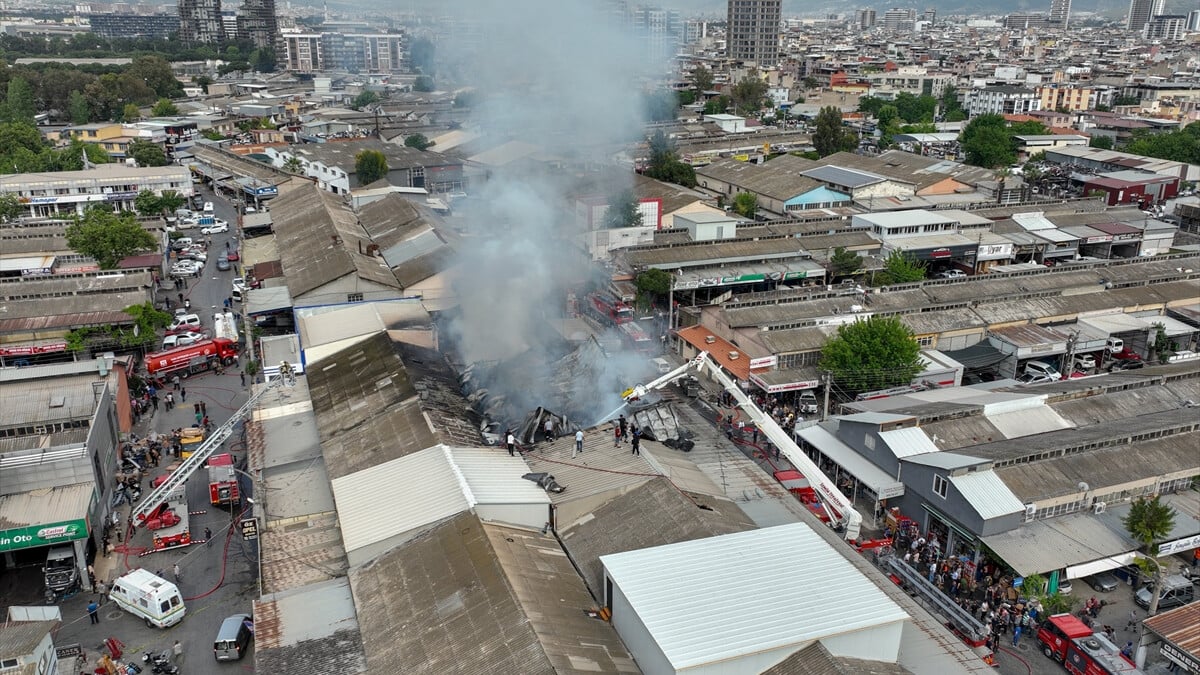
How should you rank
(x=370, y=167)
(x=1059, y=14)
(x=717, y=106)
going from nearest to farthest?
(x=370, y=167) < (x=717, y=106) < (x=1059, y=14)

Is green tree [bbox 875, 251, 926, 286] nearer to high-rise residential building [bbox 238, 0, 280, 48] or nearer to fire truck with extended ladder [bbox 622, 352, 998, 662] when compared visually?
fire truck with extended ladder [bbox 622, 352, 998, 662]

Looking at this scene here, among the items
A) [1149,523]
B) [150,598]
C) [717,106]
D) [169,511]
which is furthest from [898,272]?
[717,106]

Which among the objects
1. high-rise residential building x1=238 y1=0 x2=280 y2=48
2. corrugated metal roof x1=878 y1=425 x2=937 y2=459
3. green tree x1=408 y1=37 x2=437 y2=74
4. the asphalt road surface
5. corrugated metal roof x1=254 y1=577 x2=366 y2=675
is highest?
high-rise residential building x1=238 y1=0 x2=280 y2=48

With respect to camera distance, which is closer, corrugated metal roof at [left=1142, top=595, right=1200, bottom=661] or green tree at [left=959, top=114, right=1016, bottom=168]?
corrugated metal roof at [left=1142, top=595, right=1200, bottom=661]

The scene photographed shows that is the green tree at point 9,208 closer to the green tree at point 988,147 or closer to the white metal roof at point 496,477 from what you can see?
the white metal roof at point 496,477

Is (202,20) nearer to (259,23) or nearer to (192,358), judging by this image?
(259,23)

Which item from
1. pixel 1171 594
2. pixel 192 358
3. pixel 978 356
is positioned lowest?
pixel 1171 594

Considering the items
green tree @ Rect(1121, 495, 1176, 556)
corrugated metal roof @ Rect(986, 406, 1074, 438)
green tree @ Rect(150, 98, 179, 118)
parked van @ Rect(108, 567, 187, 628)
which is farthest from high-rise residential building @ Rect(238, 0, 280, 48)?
green tree @ Rect(1121, 495, 1176, 556)
